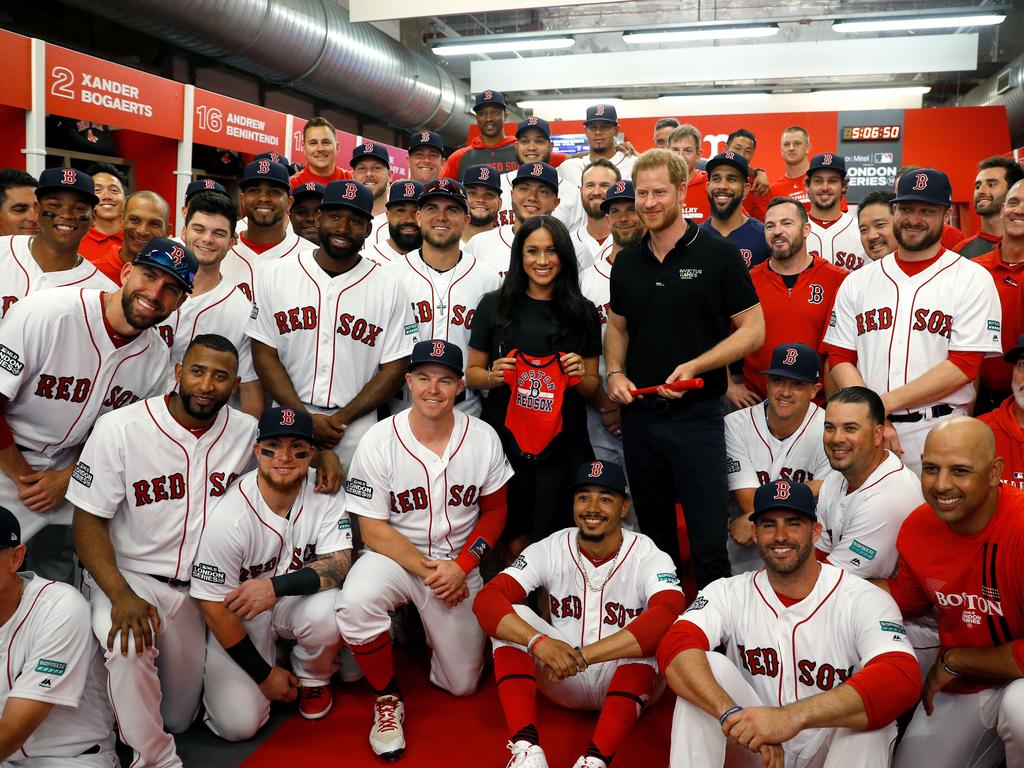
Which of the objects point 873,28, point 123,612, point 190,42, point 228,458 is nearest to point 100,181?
point 228,458

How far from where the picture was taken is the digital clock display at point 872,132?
13695 millimetres

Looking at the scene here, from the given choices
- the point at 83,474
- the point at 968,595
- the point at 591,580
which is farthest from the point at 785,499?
the point at 83,474

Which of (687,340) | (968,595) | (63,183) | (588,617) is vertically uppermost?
(63,183)

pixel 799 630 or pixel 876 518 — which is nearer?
pixel 799 630

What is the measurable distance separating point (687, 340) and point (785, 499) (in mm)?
978

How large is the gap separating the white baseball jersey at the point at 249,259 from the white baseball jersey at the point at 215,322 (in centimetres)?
20

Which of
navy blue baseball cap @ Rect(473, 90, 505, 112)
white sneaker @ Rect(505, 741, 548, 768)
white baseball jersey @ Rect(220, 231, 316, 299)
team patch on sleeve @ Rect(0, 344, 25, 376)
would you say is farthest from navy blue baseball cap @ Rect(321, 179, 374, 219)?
white sneaker @ Rect(505, 741, 548, 768)

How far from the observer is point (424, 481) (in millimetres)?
4406

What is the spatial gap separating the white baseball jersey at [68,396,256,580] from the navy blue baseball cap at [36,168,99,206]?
1.21 metres

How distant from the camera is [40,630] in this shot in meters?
3.28

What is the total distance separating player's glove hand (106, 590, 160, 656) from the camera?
3605mm

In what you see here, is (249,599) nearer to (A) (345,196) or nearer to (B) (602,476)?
(B) (602,476)

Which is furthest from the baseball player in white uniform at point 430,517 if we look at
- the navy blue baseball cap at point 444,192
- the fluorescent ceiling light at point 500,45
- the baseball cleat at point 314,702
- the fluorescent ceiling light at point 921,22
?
the fluorescent ceiling light at point 921,22

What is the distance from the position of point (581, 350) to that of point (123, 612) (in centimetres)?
244
